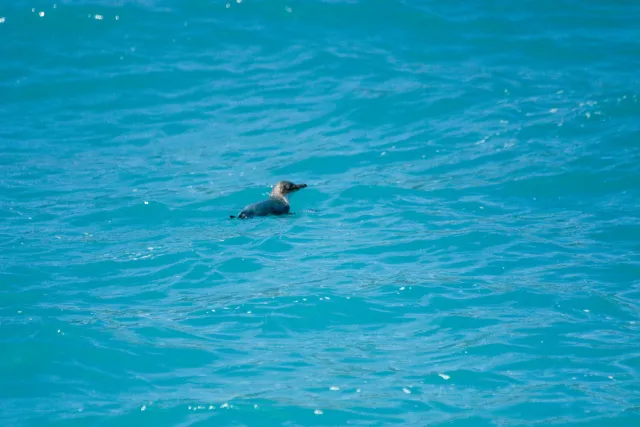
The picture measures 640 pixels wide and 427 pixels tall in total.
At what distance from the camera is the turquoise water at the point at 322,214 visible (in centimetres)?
637

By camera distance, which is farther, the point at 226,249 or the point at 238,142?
the point at 238,142

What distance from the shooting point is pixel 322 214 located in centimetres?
1009

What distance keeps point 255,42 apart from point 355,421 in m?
11.6

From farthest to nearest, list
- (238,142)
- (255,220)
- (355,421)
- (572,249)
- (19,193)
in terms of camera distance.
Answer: (238,142)
(19,193)
(255,220)
(572,249)
(355,421)

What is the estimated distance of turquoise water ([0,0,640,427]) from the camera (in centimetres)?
637

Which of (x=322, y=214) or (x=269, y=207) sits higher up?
(x=269, y=207)

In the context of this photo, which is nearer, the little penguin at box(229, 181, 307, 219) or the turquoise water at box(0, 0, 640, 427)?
the turquoise water at box(0, 0, 640, 427)

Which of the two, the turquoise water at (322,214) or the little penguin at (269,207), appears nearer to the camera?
the turquoise water at (322,214)

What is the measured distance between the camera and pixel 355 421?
5852mm

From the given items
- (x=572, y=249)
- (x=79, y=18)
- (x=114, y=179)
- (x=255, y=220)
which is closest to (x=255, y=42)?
(x=79, y=18)

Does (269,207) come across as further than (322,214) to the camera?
No

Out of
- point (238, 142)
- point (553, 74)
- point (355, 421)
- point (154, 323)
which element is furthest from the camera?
point (553, 74)

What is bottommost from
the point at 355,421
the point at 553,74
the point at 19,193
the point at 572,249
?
the point at 355,421

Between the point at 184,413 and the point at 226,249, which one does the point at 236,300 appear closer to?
the point at 226,249
